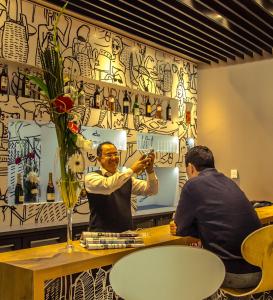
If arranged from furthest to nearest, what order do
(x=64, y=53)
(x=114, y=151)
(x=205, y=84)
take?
(x=205, y=84) → (x=64, y=53) → (x=114, y=151)

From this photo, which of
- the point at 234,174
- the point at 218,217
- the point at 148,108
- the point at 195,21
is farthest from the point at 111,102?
the point at 218,217

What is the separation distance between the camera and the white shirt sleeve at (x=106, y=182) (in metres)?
2.61

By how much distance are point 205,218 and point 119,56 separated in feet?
10.9

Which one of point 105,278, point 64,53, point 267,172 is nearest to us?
point 105,278

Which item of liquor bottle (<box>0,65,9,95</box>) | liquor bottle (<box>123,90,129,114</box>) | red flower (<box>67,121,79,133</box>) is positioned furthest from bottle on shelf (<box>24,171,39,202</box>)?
red flower (<box>67,121,79,133</box>)

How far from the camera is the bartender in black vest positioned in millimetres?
2711

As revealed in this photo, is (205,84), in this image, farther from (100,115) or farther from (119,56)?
(100,115)

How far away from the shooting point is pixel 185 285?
5.59 ft

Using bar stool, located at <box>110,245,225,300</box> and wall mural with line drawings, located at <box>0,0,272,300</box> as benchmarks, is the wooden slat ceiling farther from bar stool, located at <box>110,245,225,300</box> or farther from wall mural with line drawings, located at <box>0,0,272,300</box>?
bar stool, located at <box>110,245,225,300</box>

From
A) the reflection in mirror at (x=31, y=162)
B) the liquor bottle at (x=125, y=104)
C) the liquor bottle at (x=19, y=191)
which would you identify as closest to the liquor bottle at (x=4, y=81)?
the reflection in mirror at (x=31, y=162)

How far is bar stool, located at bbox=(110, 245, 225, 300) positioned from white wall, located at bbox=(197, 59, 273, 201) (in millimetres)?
4199

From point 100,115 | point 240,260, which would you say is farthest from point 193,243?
point 100,115

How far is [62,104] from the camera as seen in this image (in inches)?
76.0

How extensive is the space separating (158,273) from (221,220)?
26.9 inches
